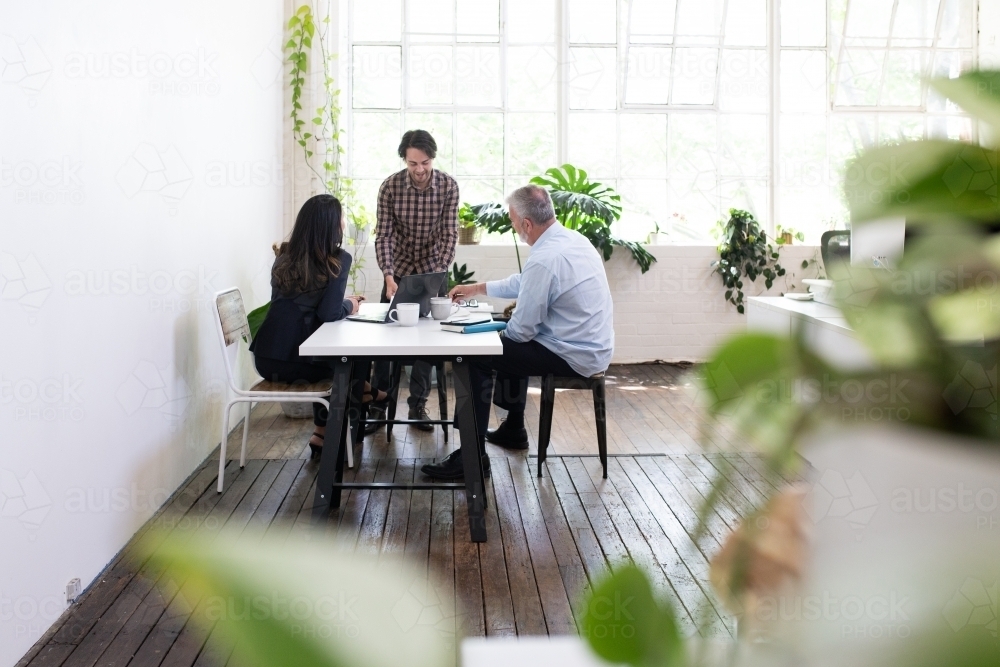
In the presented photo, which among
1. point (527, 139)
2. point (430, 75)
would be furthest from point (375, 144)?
point (527, 139)

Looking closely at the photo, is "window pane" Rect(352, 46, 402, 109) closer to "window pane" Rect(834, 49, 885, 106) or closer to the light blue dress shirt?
"window pane" Rect(834, 49, 885, 106)

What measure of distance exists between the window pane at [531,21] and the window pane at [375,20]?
860 millimetres

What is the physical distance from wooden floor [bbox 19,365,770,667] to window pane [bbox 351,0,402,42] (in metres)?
3.24

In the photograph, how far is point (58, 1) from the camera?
2.56 metres

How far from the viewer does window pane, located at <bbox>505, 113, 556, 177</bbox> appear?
713 centimetres

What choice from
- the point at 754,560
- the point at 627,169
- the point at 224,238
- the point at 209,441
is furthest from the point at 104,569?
the point at 627,169

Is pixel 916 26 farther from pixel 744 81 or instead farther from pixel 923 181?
pixel 923 181

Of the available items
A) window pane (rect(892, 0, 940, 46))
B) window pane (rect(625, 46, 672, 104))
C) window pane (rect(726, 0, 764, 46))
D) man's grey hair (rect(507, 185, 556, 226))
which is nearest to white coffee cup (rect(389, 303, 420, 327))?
man's grey hair (rect(507, 185, 556, 226))

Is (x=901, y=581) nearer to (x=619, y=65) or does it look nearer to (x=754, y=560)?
(x=754, y=560)

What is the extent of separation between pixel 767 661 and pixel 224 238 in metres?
4.58

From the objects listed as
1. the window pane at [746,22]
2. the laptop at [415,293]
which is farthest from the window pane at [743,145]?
the laptop at [415,293]

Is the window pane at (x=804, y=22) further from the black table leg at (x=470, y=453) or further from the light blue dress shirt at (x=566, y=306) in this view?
the black table leg at (x=470, y=453)

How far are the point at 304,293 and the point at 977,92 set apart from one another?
381cm

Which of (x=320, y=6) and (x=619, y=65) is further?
(x=619, y=65)
